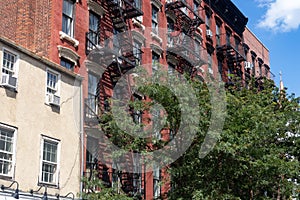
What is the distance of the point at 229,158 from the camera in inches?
632

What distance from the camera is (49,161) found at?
625 inches

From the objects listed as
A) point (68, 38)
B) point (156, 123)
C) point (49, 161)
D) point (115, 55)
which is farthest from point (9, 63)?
point (115, 55)

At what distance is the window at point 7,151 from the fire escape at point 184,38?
14.4 meters

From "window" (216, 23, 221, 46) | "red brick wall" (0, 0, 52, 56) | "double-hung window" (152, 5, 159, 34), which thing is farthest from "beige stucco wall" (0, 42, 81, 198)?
"window" (216, 23, 221, 46)

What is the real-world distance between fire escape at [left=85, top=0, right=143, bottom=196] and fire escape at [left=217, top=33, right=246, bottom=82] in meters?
11.6

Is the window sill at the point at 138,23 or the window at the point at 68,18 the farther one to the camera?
the window sill at the point at 138,23

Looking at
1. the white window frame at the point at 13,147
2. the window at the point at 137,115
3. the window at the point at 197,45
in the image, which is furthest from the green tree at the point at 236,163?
the window at the point at 197,45

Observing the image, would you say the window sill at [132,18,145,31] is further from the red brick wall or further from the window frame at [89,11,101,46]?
the red brick wall

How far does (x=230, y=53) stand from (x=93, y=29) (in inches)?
645

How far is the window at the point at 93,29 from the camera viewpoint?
21.2m

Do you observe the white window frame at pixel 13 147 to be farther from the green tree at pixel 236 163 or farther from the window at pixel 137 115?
the green tree at pixel 236 163

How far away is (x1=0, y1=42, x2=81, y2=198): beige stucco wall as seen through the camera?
14.7 meters

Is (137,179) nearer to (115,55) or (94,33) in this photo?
(115,55)

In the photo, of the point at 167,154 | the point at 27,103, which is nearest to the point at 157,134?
the point at 167,154
